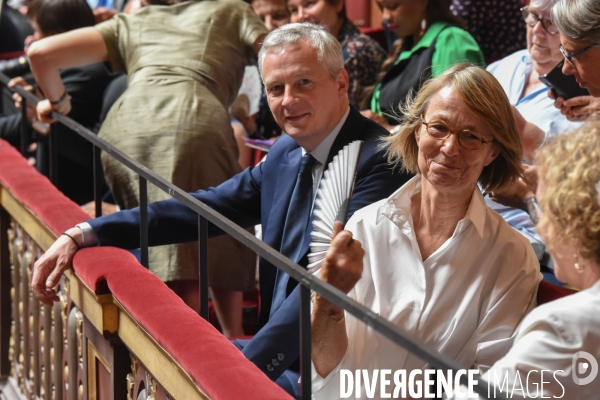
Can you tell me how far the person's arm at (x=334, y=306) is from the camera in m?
1.79

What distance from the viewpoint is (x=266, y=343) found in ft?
7.24

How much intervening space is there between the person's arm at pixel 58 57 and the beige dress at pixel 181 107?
0.05 m

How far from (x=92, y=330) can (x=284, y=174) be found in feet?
2.50

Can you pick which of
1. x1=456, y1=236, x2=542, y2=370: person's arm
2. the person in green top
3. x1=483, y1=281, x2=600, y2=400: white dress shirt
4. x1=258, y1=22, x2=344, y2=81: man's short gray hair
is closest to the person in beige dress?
the person in green top

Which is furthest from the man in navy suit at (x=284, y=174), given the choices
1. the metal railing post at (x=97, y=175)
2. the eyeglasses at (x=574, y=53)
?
the eyeglasses at (x=574, y=53)

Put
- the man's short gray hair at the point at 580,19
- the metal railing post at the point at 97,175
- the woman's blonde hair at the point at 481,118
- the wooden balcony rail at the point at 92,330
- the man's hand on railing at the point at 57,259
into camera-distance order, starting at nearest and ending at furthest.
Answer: the wooden balcony rail at the point at 92,330 → the woman's blonde hair at the point at 481,118 → the man's short gray hair at the point at 580,19 → the man's hand on railing at the point at 57,259 → the metal railing post at the point at 97,175

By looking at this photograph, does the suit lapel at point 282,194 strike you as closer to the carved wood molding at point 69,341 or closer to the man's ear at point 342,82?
the man's ear at point 342,82

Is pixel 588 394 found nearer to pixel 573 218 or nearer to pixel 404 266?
pixel 573 218

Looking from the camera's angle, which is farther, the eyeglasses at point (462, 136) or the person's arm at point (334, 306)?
the eyeglasses at point (462, 136)

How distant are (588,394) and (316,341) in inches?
24.3

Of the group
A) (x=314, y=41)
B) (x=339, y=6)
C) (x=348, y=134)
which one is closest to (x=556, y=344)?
(x=348, y=134)

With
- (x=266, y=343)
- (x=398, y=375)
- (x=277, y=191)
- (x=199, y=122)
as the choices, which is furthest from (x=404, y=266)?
(x=199, y=122)

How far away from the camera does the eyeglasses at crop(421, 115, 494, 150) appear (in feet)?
6.98

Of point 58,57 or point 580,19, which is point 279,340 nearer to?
point 580,19
